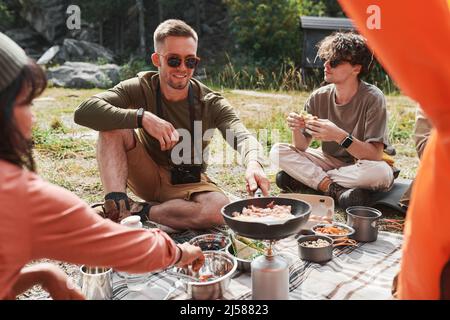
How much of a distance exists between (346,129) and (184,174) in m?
1.76

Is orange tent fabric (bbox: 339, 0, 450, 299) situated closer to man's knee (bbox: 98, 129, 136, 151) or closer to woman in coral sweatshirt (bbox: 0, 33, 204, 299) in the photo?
woman in coral sweatshirt (bbox: 0, 33, 204, 299)

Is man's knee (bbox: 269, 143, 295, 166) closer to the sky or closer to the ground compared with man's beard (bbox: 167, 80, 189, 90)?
closer to the ground

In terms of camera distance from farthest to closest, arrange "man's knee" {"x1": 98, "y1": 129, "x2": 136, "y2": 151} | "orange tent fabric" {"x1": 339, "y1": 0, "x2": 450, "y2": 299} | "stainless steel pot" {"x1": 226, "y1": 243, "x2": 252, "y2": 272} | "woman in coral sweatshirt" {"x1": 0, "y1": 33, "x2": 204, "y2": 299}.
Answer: "man's knee" {"x1": 98, "y1": 129, "x2": 136, "y2": 151} < "stainless steel pot" {"x1": 226, "y1": 243, "x2": 252, "y2": 272} < "woman in coral sweatshirt" {"x1": 0, "y1": 33, "x2": 204, "y2": 299} < "orange tent fabric" {"x1": 339, "y1": 0, "x2": 450, "y2": 299}

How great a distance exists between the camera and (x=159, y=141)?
11.8ft

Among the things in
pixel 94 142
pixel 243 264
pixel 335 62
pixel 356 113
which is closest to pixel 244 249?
pixel 243 264

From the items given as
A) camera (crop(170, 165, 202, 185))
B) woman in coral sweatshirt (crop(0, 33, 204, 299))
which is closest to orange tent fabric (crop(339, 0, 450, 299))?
woman in coral sweatshirt (crop(0, 33, 204, 299))

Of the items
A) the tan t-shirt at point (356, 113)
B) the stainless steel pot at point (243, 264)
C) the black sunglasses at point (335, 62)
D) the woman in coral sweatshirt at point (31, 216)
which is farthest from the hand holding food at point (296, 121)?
the woman in coral sweatshirt at point (31, 216)

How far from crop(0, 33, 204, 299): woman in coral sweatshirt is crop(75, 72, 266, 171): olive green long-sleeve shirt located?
1.94 m

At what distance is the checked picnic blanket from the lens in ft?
9.20

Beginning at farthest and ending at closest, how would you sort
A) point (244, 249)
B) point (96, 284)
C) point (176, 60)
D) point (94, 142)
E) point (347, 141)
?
1. point (94, 142)
2. point (347, 141)
3. point (176, 60)
4. point (244, 249)
5. point (96, 284)

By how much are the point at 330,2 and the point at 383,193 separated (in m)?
17.8

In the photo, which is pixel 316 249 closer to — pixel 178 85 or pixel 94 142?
pixel 178 85

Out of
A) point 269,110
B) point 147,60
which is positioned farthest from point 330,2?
point 269,110
